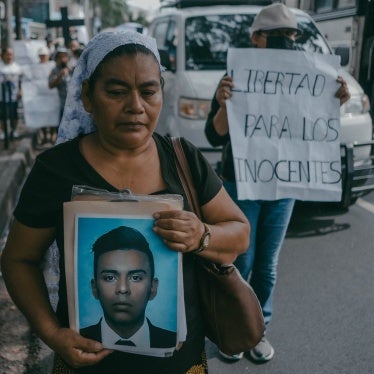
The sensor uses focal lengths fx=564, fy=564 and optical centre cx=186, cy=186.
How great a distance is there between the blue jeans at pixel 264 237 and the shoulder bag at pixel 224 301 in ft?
4.00

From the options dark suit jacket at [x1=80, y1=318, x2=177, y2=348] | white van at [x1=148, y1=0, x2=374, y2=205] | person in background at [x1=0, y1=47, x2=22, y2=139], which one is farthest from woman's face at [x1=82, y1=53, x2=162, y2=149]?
person in background at [x1=0, y1=47, x2=22, y2=139]

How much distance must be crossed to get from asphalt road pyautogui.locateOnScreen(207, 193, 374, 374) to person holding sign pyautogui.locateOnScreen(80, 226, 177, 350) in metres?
1.73

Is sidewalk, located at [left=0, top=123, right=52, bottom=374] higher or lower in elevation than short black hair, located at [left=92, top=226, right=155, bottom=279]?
lower

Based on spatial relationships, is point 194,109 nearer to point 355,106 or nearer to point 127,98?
point 355,106

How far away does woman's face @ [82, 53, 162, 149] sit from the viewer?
1471 mm

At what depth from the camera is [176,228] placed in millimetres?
1362

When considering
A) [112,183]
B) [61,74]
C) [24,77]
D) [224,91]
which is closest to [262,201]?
[224,91]

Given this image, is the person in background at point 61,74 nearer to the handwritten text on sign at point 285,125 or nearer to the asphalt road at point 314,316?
the asphalt road at point 314,316

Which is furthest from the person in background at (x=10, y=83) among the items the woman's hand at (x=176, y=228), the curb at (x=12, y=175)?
the woman's hand at (x=176, y=228)

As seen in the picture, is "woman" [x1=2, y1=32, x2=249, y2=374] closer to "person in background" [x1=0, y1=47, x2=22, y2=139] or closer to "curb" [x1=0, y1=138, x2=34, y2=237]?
"curb" [x1=0, y1=138, x2=34, y2=237]

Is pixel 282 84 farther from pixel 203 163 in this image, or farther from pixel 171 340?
pixel 171 340

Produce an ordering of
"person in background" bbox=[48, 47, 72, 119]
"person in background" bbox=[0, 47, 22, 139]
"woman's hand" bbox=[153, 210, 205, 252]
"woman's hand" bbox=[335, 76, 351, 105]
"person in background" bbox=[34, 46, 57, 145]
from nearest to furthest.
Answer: "woman's hand" bbox=[153, 210, 205, 252], "woman's hand" bbox=[335, 76, 351, 105], "person in background" bbox=[48, 47, 72, 119], "person in background" bbox=[0, 47, 22, 139], "person in background" bbox=[34, 46, 57, 145]

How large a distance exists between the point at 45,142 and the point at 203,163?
31.9 feet

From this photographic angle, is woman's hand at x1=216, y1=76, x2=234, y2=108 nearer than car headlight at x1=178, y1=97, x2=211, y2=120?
Yes
